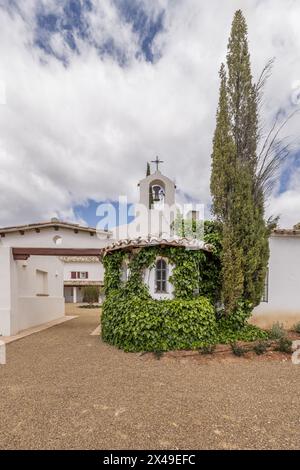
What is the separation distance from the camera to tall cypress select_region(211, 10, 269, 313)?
8.29m

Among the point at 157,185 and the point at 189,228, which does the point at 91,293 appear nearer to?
the point at 157,185

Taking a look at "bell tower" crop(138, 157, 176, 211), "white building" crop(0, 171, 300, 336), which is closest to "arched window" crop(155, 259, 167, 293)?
"white building" crop(0, 171, 300, 336)

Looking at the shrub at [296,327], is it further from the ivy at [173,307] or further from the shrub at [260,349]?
the shrub at [260,349]

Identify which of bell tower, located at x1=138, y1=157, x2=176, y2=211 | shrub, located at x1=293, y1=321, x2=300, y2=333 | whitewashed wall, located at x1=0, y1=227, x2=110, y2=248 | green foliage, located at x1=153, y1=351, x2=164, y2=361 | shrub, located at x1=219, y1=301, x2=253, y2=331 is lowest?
shrub, located at x1=293, y1=321, x2=300, y2=333

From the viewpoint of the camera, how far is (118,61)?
33.3 feet

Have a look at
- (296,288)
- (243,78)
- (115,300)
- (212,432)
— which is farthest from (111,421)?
(243,78)

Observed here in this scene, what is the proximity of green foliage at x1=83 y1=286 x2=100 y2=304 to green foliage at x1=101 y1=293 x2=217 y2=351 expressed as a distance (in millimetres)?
21364

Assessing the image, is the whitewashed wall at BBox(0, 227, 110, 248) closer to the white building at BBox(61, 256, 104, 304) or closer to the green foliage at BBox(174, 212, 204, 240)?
the green foliage at BBox(174, 212, 204, 240)

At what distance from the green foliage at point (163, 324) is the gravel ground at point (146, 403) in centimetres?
60

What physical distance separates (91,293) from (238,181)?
2334cm

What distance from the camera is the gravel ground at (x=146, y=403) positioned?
317cm

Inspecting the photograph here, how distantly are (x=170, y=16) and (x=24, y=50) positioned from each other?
4.82 meters

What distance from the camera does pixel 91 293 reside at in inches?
1112
